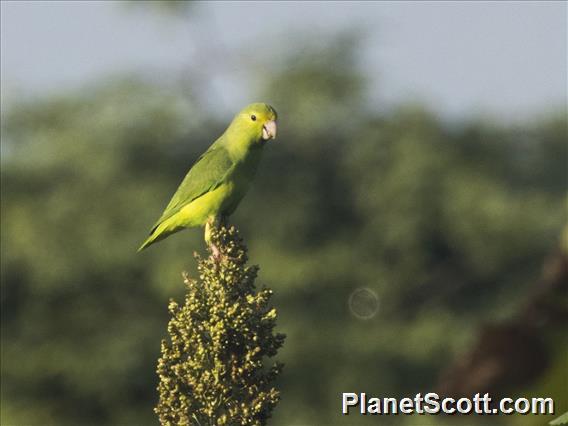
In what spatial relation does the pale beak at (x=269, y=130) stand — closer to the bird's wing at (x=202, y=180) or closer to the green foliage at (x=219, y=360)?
the bird's wing at (x=202, y=180)

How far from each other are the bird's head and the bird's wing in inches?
8.5

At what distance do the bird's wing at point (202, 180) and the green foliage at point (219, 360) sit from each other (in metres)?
1.30

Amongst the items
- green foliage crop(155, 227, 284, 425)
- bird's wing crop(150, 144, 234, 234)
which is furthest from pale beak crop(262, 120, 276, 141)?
green foliage crop(155, 227, 284, 425)

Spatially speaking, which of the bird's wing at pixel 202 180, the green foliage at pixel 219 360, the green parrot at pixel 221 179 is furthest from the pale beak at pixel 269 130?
the green foliage at pixel 219 360

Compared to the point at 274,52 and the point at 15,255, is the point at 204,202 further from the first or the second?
the point at 274,52

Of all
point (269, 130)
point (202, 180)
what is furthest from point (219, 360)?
point (269, 130)

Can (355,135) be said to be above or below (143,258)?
above

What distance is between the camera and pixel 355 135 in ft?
165

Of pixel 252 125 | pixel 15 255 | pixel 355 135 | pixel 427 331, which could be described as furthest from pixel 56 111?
pixel 252 125

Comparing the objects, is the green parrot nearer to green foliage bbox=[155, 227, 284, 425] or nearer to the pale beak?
the pale beak

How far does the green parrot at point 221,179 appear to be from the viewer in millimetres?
8367

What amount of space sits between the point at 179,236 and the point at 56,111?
23.7 feet

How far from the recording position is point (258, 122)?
331 inches

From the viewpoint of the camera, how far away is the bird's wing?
27.4ft
